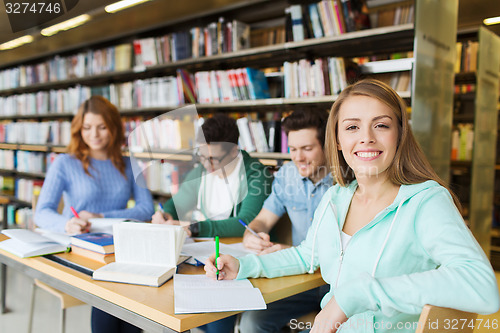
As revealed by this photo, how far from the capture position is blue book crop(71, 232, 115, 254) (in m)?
1.45

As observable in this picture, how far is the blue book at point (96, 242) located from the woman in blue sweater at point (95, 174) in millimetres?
672

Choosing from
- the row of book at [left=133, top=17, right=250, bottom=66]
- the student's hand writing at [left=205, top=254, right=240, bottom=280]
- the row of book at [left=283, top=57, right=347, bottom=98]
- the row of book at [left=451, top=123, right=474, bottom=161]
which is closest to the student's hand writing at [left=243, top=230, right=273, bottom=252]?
the student's hand writing at [left=205, top=254, right=240, bottom=280]

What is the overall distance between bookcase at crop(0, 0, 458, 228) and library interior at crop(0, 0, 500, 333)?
0.02m

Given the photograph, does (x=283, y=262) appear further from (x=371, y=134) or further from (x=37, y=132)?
(x=37, y=132)

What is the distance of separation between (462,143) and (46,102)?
5.22 metres

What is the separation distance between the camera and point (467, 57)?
387cm

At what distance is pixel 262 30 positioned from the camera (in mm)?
3658

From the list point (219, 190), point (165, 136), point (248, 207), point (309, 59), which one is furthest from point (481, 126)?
point (165, 136)

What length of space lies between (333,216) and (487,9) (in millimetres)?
2823

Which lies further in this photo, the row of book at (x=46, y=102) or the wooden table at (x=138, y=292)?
the row of book at (x=46, y=102)

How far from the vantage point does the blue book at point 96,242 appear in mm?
1447

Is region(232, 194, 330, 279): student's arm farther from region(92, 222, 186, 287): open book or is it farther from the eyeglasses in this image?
the eyeglasses

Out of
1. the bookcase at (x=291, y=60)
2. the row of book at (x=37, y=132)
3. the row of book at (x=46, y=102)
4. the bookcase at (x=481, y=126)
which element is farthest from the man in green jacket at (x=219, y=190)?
the row of book at (x=37, y=132)

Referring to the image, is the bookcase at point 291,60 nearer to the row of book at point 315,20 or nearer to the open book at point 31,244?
the row of book at point 315,20
